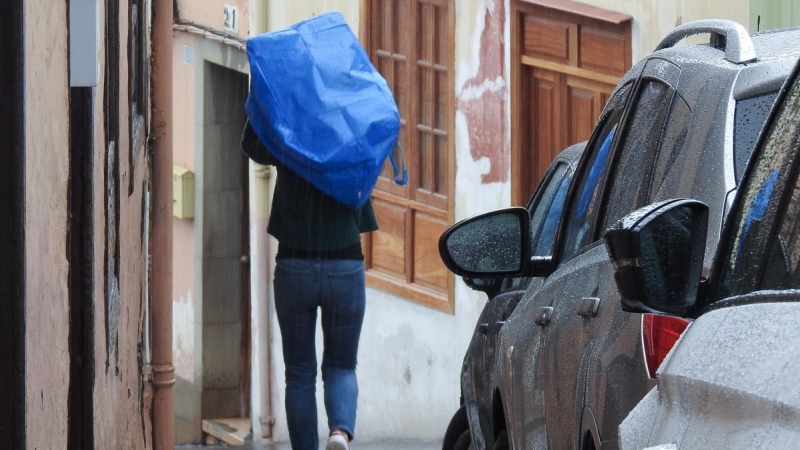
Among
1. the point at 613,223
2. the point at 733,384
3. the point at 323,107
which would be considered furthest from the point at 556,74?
the point at 733,384

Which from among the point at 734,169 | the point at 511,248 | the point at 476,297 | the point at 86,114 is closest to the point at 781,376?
the point at 734,169

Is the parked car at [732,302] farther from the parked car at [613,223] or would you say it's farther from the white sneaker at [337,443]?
the white sneaker at [337,443]

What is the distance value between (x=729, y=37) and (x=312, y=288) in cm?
404

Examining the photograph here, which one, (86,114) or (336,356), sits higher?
(86,114)

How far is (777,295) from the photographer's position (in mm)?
2271

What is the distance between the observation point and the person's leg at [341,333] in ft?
24.8

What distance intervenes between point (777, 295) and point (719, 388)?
0.47 ft

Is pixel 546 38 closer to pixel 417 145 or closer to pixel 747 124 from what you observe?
Answer: pixel 417 145

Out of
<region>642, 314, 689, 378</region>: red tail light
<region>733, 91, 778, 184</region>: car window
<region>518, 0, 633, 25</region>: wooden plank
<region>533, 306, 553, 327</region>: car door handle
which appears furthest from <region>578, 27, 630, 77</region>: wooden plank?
<region>642, 314, 689, 378</region>: red tail light

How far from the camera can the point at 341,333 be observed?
25.1ft

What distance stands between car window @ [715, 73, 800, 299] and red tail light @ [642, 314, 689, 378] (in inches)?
13.3

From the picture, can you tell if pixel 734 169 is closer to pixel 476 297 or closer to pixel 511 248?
pixel 511 248

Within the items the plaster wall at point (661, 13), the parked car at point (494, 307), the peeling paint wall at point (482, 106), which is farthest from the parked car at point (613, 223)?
the peeling paint wall at point (482, 106)

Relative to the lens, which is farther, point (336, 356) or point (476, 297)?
point (476, 297)
